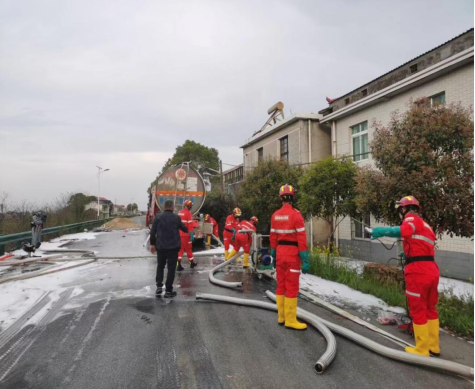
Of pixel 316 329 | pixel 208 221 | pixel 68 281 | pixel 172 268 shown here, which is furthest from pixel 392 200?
pixel 208 221

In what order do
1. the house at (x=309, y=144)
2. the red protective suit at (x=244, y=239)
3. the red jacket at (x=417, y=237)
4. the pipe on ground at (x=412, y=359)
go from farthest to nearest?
the house at (x=309, y=144) → the red protective suit at (x=244, y=239) → the red jacket at (x=417, y=237) → the pipe on ground at (x=412, y=359)

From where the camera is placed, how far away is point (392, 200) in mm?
5996

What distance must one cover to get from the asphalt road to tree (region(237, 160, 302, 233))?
943 cm

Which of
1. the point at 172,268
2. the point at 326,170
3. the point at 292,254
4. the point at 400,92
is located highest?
the point at 400,92

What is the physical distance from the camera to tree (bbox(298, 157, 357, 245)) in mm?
10359

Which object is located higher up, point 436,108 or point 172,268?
point 436,108

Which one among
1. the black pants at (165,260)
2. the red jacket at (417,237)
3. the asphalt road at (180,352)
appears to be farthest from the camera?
the black pants at (165,260)

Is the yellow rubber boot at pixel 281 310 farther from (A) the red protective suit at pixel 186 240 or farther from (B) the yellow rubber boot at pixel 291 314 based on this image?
(A) the red protective suit at pixel 186 240

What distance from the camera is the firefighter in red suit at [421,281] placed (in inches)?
142

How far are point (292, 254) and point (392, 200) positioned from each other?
8.50ft

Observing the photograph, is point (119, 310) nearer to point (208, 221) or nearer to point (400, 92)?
point (208, 221)

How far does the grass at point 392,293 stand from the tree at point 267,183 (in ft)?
17.9

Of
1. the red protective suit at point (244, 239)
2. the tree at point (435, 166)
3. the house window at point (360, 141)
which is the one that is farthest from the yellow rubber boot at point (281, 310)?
the house window at point (360, 141)

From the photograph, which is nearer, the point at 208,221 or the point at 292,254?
Answer: the point at 292,254
